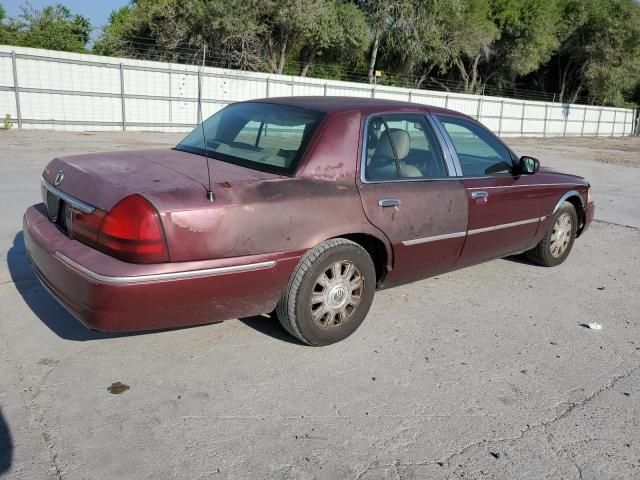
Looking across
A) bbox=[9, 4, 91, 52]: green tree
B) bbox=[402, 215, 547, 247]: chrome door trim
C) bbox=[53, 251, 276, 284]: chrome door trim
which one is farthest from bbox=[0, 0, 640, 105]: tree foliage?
bbox=[53, 251, 276, 284]: chrome door trim

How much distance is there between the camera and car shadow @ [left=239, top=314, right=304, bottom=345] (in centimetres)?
389

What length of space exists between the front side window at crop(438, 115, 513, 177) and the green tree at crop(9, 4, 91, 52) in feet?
85.9

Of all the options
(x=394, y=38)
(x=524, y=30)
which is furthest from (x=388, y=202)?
(x=524, y=30)

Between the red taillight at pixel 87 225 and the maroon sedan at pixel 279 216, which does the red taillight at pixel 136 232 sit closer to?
the maroon sedan at pixel 279 216

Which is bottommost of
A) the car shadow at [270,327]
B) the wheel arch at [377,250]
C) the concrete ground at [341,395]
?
the concrete ground at [341,395]

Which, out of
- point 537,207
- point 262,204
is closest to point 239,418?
point 262,204

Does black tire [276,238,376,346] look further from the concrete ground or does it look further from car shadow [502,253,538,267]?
car shadow [502,253,538,267]

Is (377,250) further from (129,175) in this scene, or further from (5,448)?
(5,448)

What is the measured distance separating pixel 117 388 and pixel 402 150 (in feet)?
7.99

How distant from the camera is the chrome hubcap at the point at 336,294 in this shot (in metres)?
3.67

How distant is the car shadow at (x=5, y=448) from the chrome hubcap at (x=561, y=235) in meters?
4.86

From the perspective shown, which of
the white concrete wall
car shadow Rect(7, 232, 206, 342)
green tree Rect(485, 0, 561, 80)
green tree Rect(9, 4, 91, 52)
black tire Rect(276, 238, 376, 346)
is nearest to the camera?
black tire Rect(276, 238, 376, 346)

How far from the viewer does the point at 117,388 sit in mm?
3178

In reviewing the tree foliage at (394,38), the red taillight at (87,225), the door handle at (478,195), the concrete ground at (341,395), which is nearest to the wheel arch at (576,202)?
the concrete ground at (341,395)
